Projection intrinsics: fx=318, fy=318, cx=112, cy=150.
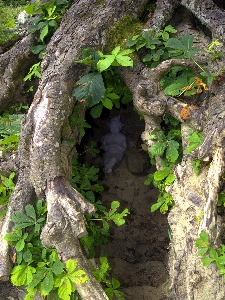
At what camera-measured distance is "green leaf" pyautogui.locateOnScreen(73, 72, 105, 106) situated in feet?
10.9

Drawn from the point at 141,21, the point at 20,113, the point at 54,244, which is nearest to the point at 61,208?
the point at 54,244

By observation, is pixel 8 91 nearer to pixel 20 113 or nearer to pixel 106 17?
pixel 20 113

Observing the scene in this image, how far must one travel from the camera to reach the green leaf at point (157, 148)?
10.4ft

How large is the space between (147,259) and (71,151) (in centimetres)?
221

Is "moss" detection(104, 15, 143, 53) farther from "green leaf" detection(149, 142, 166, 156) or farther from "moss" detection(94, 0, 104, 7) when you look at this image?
"green leaf" detection(149, 142, 166, 156)

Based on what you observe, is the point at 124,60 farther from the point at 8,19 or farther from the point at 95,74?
the point at 8,19

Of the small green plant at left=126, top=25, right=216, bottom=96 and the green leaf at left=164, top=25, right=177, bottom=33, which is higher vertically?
the green leaf at left=164, top=25, right=177, bottom=33

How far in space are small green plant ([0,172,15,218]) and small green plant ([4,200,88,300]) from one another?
47 cm

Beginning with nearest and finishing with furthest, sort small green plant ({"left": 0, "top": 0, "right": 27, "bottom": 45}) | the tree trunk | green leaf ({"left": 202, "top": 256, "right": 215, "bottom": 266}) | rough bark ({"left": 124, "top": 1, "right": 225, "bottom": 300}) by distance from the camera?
green leaf ({"left": 202, "top": 256, "right": 215, "bottom": 266}) < rough bark ({"left": 124, "top": 1, "right": 225, "bottom": 300}) < the tree trunk < small green plant ({"left": 0, "top": 0, "right": 27, "bottom": 45})

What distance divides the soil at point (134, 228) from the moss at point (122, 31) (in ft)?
6.07

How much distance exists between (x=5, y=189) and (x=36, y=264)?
3.24 feet

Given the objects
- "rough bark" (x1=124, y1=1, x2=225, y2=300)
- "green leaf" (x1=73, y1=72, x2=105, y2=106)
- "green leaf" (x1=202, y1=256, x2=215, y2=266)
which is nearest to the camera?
"green leaf" (x1=202, y1=256, x2=215, y2=266)

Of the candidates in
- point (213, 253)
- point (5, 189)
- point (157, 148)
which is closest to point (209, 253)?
point (213, 253)

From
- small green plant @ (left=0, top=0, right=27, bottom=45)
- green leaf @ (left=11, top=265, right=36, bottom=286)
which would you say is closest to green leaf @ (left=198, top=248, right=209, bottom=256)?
green leaf @ (left=11, top=265, right=36, bottom=286)
